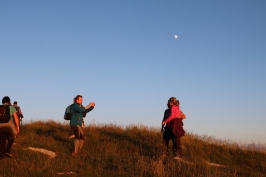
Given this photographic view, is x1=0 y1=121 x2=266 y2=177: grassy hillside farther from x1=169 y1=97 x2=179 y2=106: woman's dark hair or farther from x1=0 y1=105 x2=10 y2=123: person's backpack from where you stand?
x1=169 y1=97 x2=179 y2=106: woman's dark hair

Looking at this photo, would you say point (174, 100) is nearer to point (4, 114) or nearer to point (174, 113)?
point (174, 113)

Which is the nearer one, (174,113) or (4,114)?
(4,114)

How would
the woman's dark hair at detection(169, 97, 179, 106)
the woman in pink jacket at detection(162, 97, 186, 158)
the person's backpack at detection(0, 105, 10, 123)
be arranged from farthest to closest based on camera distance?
the woman's dark hair at detection(169, 97, 179, 106)
the woman in pink jacket at detection(162, 97, 186, 158)
the person's backpack at detection(0, 105, 10, 123)

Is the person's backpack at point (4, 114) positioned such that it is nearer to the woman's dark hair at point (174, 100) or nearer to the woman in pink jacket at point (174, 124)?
the woman in pink jacket at point (174, 124)

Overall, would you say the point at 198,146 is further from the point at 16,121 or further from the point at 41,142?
the point at 16,121

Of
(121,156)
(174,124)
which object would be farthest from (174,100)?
(121,156)

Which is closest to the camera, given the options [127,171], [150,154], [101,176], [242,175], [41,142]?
[101,176]

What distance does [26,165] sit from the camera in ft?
29.9

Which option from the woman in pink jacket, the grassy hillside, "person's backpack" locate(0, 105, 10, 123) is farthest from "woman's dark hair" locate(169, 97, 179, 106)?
"person's backpack" locate(0, 105, 10, 123)

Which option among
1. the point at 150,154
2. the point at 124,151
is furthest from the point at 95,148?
the point at 150,154

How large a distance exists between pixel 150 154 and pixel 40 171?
463 cm

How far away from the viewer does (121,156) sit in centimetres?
1123

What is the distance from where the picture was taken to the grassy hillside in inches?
344

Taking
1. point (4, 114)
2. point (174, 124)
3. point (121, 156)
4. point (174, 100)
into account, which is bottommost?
point (121, 156)
